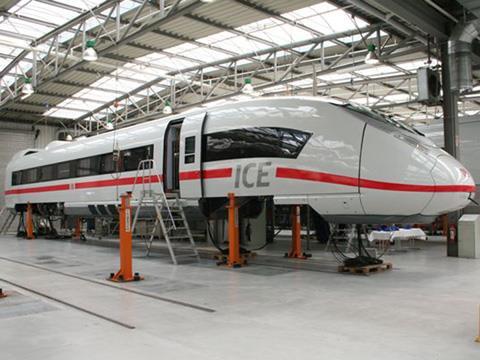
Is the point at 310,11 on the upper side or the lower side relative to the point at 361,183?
upper

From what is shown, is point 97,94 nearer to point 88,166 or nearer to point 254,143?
point 88,166

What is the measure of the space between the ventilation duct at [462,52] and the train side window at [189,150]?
6.56 metres

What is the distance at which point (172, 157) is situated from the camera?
36.4ft

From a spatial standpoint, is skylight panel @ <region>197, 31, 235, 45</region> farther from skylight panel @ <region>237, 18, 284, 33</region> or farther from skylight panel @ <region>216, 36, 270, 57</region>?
skylight panel @ <region>237, 18, 284, 33</region>

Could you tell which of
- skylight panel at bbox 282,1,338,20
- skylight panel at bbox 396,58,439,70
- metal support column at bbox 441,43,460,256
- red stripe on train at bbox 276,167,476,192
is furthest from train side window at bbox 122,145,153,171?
skylight panel at bbox 396,58,439,70

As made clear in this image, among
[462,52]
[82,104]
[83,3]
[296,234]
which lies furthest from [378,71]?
[82,104]

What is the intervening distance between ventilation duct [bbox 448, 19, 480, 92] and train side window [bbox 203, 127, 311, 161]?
5362 mm

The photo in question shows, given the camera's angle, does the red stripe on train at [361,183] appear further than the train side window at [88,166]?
No

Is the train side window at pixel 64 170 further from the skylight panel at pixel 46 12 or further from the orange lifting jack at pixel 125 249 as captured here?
the orange lifting jack at pixel 125 249

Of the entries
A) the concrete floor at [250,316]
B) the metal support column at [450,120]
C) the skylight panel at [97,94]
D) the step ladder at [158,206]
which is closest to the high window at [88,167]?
the step ladder at [158,206]

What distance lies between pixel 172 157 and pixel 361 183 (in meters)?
5.04

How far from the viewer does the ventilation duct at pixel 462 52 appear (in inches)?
435

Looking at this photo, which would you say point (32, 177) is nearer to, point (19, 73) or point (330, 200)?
point (19, 73)

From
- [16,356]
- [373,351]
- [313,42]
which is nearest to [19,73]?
[313,42]
